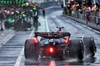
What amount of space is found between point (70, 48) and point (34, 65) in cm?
185

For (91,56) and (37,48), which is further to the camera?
(91,56)

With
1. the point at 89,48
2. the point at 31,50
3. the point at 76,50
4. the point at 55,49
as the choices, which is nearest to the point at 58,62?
the point at 55,49

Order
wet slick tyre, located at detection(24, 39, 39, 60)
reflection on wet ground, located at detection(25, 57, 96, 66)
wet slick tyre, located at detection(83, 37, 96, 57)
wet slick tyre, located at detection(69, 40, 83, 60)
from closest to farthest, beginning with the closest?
reflection on wet ground, located at detection(25, 57, 96, 66), wet slick tyre, located at detection(69, 40, 83, 60), wet slick tyre, located at detection(24, 39, 39, 60), wet slick tyre, located at detection(83, 37, 96, 57)

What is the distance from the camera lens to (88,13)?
5350 cm

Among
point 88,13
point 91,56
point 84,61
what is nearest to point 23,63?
point 84,61

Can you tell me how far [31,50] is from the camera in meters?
15.3

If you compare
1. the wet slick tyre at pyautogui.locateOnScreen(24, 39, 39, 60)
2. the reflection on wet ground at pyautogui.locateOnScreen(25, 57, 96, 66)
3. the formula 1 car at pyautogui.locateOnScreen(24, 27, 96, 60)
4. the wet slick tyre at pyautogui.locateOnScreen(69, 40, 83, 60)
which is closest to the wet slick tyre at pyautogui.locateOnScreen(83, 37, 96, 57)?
the reflection on wet ground at pyautogui.locateOnScreen(25, 57, 96, 66)

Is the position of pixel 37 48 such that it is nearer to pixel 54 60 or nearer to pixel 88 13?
pixel 54 60

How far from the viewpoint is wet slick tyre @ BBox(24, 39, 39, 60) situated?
15.3m

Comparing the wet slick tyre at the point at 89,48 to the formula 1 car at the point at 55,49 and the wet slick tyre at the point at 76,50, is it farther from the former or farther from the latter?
the wet slick tyre at the point at 76,50

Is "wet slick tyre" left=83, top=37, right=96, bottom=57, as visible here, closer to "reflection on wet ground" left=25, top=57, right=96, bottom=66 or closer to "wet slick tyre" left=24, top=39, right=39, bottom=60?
"reflection on wet ground" left=25, top=57, right=96, bottom=66

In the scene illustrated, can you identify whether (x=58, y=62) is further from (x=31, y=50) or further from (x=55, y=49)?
(x=31, y=50)

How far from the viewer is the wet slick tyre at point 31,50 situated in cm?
1529

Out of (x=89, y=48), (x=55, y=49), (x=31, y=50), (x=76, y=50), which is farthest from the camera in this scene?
(x=89, y=48)
